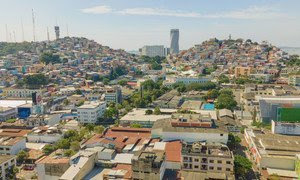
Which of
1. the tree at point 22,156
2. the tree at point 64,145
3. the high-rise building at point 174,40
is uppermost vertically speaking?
the high-rise building at point 174,40

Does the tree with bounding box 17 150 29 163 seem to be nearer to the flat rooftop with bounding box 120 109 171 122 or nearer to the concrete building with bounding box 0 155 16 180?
the concrete building with bounding box 0 155 16 180

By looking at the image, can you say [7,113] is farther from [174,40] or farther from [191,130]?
[174,40]

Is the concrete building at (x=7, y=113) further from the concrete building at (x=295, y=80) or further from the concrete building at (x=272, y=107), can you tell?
the concrete building at (x=295, y=80)

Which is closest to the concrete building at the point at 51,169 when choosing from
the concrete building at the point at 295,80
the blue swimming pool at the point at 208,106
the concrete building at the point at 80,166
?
the concrete building at the point at 80,166

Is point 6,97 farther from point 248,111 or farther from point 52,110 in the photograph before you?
point 248,111

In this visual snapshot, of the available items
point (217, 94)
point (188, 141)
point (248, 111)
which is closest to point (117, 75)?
point (217, 94)

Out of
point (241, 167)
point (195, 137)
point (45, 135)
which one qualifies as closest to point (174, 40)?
point (45, 135)
